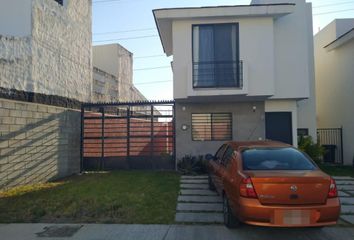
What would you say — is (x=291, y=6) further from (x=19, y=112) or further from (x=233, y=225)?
(x=19, y=112)

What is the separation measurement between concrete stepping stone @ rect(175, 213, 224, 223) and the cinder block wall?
207 inches

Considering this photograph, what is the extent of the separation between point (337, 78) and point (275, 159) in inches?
483

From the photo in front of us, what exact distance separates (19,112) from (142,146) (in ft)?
15.2

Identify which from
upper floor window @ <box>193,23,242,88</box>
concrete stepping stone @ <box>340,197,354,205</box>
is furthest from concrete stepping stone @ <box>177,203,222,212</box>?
upper floor window @ <box>193,23,242,88</box>

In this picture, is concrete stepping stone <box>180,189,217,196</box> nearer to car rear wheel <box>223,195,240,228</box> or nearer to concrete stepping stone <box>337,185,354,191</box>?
car rear wheel <box>223,195,240,228</box>

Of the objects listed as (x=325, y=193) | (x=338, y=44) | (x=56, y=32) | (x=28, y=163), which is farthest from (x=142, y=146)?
(x=338, y=44)

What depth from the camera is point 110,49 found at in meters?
28.0

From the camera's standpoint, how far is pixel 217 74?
37.9 ft

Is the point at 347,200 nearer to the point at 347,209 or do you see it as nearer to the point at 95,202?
the point at 347,209

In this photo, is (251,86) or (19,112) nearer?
(19,112)

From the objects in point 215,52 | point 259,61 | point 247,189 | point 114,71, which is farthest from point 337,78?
point 114,71

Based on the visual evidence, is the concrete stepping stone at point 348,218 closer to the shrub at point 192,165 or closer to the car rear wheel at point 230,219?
the car rear wheel at point 230,219

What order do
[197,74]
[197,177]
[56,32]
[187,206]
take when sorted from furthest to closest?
[56,32] → [197,74] → [197,177] → [187,206]

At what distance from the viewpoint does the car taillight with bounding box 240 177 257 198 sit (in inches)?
194
